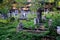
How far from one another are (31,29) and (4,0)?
57.1 inches

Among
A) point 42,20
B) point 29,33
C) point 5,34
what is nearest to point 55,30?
point 29,33

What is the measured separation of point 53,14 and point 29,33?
3.45 meters

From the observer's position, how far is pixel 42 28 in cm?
682

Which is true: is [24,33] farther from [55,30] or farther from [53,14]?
[53,14]

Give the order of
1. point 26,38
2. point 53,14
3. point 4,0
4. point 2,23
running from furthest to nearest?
point 53,14 → point 2,23 → point 4,0 → point 26,38

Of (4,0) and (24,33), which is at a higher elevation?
(4,0)

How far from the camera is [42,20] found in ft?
29.0

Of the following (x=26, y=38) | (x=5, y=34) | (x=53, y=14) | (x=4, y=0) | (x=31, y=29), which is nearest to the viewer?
(x=26, y=38)

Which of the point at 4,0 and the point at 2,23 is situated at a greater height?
the point at 4,0

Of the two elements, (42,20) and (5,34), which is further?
(42,20)

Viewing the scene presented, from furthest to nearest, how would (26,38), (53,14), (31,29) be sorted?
(53,14)
(31,29)
(26,38)

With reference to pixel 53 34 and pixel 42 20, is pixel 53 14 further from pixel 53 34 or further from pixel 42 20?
pixel 53 34

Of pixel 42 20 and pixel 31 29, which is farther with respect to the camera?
pixel 42 20

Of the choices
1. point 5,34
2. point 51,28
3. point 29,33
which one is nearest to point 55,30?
point 51,28
